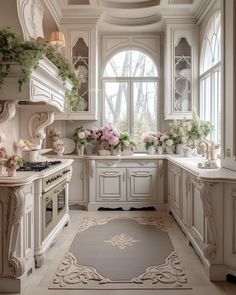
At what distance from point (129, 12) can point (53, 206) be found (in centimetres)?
357

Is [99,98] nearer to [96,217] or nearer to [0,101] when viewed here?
[96,217]

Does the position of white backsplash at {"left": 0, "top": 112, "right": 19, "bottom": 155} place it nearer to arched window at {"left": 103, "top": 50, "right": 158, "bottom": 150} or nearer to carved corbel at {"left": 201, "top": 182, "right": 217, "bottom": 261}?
carved corbel at {"left": 201, "top": 182, "right": 217, "bottom": 261}

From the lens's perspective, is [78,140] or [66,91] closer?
[66,91]

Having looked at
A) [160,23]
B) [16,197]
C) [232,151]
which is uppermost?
[160,23]

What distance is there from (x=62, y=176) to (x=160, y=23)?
3277mm

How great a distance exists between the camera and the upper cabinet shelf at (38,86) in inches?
111

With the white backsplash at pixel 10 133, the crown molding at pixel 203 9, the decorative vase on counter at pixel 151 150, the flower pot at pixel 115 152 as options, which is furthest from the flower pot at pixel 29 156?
the crown molding at pixel 203 9

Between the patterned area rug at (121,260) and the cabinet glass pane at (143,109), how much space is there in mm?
2141

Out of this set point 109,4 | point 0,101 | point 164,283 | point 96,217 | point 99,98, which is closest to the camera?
point 164,283

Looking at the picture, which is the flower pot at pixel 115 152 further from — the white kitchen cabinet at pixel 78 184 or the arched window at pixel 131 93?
the arched window at pixel 131 93

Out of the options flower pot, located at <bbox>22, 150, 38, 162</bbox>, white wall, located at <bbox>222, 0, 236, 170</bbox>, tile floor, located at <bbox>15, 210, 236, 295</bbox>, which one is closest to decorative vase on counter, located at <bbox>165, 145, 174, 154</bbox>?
tile floor, located at <bbox>15, 210, 236, 295</bbox>

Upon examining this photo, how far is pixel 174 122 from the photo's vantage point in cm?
552

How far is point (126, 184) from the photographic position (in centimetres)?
550

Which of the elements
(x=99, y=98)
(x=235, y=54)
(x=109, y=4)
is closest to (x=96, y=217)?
(x=99, y=98)
